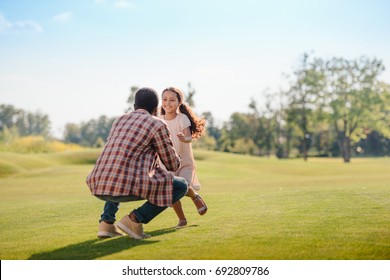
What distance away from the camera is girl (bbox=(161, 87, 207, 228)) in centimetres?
726

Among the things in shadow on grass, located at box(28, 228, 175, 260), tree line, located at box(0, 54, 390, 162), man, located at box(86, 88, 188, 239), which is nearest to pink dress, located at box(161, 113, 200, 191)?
man, located at box(86, 88, 188, 239)

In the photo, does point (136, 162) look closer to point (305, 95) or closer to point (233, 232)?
point (233, 232)

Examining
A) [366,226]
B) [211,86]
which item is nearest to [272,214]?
[366,226]

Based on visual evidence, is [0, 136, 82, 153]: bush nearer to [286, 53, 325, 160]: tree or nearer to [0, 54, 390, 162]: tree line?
[0, 54, 390, 162]: tree line

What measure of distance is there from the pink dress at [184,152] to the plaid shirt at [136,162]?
4.83 feet

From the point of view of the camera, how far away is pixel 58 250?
538 centimetres

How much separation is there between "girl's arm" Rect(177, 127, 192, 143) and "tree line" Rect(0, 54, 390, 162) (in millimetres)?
47891

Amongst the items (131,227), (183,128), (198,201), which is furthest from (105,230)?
(183,128)

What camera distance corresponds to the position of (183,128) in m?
7.36

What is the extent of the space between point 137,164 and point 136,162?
25mm

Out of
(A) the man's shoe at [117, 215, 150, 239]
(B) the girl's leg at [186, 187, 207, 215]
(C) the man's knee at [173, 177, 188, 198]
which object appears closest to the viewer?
(A) the man's shoe at [117, 215, 150, 239]

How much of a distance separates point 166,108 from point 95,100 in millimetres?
28852

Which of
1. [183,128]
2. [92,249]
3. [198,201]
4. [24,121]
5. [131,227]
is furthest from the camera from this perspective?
[24,121]
